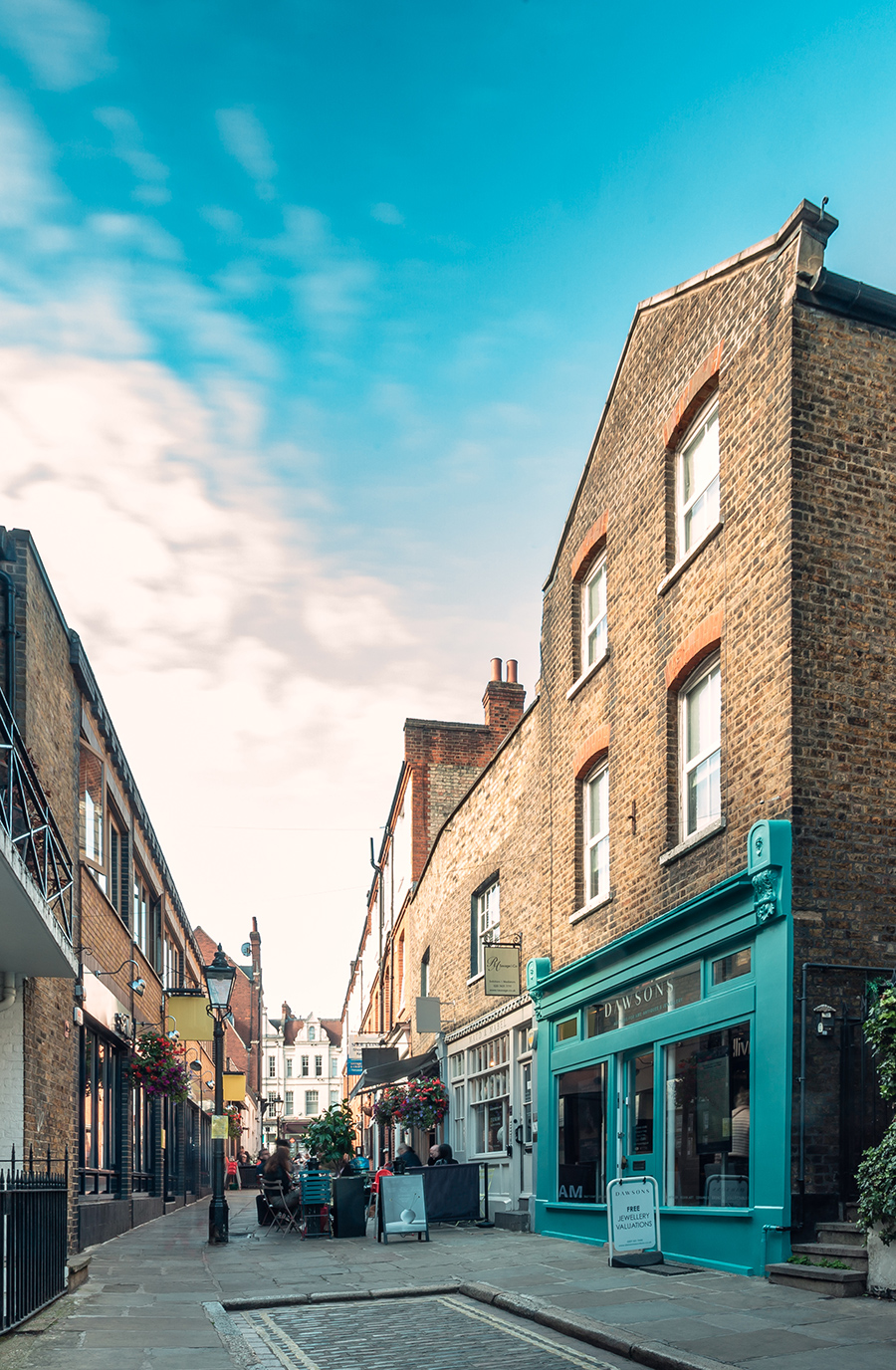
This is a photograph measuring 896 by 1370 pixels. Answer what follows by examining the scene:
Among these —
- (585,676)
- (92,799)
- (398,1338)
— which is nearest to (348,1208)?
(92,799)

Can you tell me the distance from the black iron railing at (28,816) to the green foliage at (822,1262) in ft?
22.5

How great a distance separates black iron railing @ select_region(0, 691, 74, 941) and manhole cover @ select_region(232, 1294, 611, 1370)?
13.4 feet

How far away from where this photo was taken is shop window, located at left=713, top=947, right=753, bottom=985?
11.2m

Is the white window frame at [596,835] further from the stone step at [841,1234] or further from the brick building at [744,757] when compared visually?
the stone step at [841,1234]

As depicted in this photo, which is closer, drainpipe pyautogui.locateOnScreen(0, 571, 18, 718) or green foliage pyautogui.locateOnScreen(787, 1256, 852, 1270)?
green foliage pyautogui.locateOnScreen(787, 1256, 852, 1270)

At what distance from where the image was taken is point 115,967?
68.4ft

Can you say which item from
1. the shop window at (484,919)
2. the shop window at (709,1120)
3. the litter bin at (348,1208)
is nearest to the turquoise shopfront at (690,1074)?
the shop window at (709,1120)

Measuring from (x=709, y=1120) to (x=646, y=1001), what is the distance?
6.38 feet

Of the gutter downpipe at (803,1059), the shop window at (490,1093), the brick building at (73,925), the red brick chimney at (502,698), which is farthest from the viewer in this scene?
the red brick chimney at (502,698)

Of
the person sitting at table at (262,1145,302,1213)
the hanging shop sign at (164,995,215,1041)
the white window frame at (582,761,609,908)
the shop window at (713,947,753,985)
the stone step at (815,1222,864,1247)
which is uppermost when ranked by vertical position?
the white window frame at (582,761,609,908)

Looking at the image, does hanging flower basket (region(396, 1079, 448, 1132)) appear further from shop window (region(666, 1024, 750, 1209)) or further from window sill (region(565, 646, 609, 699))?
shop window (region(666, 1024, 750, 1209))

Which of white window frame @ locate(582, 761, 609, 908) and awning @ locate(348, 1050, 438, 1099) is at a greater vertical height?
white window frame @ locate(582, 761, 609, 908)

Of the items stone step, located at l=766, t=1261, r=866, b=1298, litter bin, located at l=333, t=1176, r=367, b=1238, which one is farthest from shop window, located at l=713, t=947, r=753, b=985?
litter bin, located at l=333, t=1176, r=367, b=1238

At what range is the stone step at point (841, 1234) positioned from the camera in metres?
9.65
